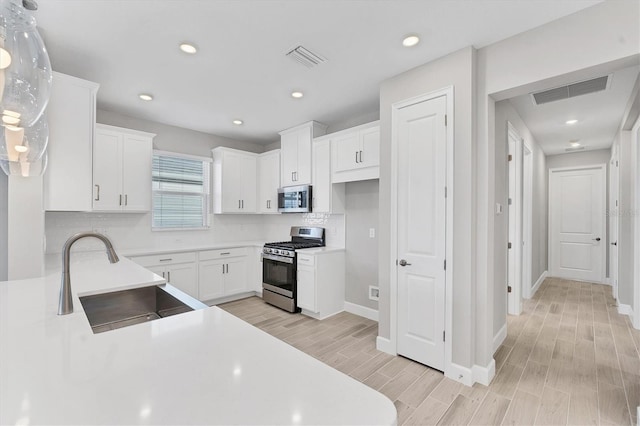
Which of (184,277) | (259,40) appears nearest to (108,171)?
(184,277)

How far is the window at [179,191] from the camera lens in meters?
4.25

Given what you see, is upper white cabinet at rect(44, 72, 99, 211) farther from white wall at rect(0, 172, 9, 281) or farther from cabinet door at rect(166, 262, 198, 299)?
cabinet door at rect(166, 262, 198, 299)

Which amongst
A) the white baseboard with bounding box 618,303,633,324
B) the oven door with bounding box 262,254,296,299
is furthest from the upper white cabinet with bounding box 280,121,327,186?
the white baseboard with bounding box 618,303,633,324

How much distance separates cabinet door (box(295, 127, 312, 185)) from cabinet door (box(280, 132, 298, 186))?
3.1 inches

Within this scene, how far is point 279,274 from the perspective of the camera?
13.6 ft

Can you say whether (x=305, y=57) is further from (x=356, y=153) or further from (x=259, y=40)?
(x=356, y=153)

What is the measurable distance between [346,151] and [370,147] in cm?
37

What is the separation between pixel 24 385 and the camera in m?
0.74

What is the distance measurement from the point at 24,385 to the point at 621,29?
3.26 metres

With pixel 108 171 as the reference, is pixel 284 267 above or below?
below

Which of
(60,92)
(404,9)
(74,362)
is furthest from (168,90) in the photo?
(74,362)

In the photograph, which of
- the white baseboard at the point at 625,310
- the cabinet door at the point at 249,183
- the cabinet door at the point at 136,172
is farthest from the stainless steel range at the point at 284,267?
the white baseboard at the point at 625,310

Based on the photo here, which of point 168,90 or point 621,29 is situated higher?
point 168,90

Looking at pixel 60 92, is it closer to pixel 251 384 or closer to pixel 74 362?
pixel 74 362
